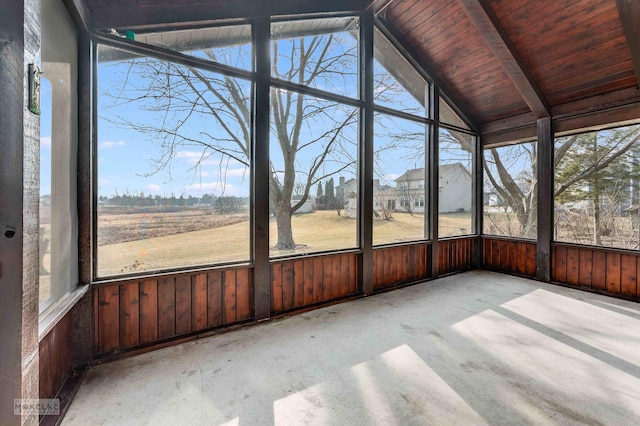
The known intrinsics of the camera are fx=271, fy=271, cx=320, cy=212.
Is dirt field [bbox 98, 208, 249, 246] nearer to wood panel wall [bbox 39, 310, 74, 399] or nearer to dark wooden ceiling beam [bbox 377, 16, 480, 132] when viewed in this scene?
wood panel wall [bbox 39, 310, 74, 399]

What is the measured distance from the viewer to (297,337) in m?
2.83

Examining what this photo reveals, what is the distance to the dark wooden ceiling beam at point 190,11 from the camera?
245 centimetres

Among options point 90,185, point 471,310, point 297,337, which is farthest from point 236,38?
point 471,310

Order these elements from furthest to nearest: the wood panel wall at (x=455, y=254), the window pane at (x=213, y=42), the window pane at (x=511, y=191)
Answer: the window pane at (x=511, y=191), the wood panel wall at (x=455, y=254), the window pane at (x=213, y=42)

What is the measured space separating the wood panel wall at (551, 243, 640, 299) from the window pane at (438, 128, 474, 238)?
153cm

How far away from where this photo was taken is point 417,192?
15.9ft

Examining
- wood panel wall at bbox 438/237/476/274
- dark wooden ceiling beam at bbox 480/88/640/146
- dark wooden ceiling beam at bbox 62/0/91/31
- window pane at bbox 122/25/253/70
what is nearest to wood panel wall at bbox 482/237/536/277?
wood panel wall at bbox 438/237/476/274

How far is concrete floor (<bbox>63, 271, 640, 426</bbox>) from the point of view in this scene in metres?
1.80

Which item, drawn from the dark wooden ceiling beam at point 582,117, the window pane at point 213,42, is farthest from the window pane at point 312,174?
the dark wooden ceiling beam at point 582,117

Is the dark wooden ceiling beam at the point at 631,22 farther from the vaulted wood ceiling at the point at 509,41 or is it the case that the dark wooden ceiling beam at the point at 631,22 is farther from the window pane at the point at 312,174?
the window pane at the point at 312,174

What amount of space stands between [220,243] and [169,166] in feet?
3.20

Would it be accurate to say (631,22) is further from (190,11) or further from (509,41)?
(190,11)

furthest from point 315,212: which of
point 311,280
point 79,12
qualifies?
point 79,12

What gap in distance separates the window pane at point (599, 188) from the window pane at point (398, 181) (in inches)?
96.7
